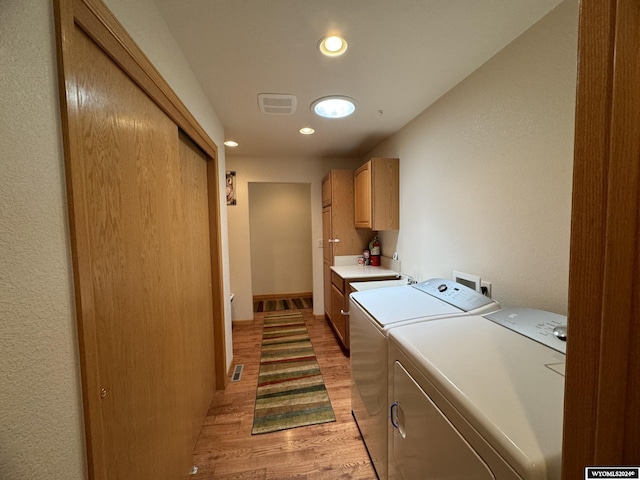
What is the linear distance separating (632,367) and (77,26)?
50.6 inches

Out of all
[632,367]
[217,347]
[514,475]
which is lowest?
[217,347]

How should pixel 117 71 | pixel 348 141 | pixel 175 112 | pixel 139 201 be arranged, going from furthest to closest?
1. pixel 348 141
2. pixel 175 112
3. pixel 139 201
4. pixel 117 71

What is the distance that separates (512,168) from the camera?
1271 millimetres

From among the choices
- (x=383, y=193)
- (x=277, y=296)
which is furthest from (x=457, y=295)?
(x=277, y=296)

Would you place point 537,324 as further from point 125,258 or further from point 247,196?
point 247,196

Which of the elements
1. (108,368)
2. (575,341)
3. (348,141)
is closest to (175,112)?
(108,368)

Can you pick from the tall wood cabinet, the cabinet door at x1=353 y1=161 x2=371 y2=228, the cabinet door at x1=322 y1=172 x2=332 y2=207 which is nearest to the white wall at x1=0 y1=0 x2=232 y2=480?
the cabinet door at x1=353 y1=161 x2=371 y2=228

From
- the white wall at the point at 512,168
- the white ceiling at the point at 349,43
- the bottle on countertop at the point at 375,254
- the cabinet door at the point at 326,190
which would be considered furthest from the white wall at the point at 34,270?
the bottle on countertop at the point at 375,254

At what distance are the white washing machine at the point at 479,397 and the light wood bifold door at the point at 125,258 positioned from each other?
0.96 m

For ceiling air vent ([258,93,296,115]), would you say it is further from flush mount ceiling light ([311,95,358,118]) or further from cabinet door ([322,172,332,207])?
cabinet door ([322,172,332,207])

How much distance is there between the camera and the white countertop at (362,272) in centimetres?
245

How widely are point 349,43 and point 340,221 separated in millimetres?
1966

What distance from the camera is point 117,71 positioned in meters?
0.78

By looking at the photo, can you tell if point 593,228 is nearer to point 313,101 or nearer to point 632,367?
point 632,367
